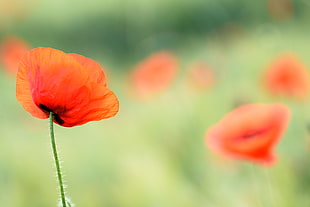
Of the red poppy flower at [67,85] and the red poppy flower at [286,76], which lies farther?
the red poppy flower at [286,76]

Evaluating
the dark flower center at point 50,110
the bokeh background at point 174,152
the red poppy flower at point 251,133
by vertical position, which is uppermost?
the bokeh background at point 174,152

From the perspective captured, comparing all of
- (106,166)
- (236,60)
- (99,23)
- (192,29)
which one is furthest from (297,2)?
(106,166)

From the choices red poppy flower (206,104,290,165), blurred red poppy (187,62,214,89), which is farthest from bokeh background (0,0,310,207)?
red poppy flower (206,104,290,165)

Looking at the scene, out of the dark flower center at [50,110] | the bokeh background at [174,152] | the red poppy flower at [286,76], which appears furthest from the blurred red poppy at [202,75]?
the dark flower center at [50,110]

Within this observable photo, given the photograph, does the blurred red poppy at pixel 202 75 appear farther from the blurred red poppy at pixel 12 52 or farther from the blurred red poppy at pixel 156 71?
the blurred red poppy at pixel 12 52

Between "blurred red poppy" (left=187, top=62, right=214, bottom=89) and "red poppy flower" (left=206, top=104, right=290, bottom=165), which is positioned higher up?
"blurred red poppy" (left=187, top=62, right=214, bottom=89)

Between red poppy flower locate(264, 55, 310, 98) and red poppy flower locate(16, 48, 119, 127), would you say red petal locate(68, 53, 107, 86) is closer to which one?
red poppy flower locate(16, 48, 119, 127)
